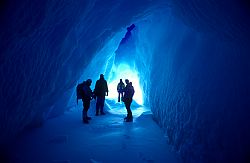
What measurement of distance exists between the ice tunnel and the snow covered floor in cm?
37

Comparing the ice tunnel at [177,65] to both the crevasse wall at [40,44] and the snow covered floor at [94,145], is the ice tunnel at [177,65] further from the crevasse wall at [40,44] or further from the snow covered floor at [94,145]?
the snow covered floor at [94,145]

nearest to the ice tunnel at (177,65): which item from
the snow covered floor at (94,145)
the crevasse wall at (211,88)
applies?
the crevasse wall at (211,88)

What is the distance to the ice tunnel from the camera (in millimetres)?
2754

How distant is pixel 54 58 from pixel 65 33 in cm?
71

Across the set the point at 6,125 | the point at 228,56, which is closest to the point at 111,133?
the point at 6,125

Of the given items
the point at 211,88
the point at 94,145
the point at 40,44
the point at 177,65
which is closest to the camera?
the point at 211,88

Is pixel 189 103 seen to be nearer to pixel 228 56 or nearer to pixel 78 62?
pixel 228 56

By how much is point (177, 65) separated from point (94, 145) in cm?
305

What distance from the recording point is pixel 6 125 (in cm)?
414

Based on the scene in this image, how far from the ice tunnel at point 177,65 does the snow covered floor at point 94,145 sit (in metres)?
0.37

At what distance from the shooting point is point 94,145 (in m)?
4.62

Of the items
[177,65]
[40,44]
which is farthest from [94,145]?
[177,65]

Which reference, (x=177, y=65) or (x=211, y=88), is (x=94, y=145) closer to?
(x=211, y=88)

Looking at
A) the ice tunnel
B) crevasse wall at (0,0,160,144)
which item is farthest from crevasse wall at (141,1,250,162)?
crevasse wall at (0,0,160,144)
